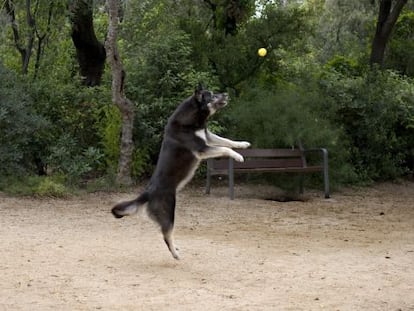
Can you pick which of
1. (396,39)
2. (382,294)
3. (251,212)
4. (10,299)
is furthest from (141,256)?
(396,39)

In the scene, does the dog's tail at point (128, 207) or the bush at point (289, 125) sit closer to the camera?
the dog's tail at point (128, 207)

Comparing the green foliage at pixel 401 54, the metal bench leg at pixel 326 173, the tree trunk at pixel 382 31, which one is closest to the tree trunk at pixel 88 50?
the metal bench leg at pixel 326 173

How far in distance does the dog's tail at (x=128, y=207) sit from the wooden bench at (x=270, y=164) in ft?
17.8

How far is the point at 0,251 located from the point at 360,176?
9.60 m

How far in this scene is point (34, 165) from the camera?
14.3 metres

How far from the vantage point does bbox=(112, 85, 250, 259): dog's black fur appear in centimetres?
748

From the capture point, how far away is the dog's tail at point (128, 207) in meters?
7.40

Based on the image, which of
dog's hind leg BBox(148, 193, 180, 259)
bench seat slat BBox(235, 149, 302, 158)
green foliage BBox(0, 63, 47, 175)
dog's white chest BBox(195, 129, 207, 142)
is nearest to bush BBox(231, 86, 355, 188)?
bench seat slat BBox(235, 149, 302, 158)

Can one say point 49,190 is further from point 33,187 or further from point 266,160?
point 266,160

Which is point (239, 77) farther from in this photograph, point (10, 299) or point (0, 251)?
point (10, 299)

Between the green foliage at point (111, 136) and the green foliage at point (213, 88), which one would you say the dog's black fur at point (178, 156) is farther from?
the green foliage at point (111, 136)

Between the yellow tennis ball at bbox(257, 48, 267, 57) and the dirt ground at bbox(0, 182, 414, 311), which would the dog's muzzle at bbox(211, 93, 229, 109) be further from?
the yellow tennis ball at bbox(257, 48, 267, 57)

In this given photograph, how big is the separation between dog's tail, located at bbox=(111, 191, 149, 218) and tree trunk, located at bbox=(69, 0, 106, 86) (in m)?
10.4

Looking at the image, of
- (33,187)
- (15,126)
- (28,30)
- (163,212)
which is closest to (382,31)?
(28,30)
